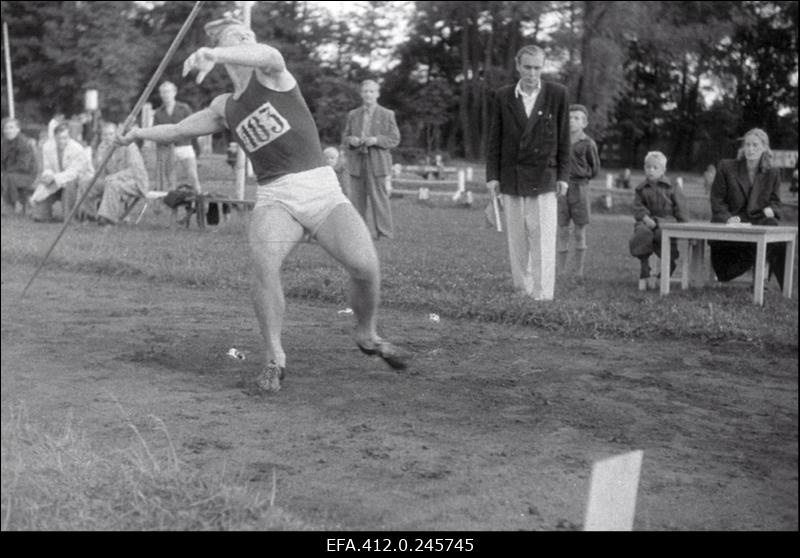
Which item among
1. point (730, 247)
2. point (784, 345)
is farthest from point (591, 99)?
point (784, 345)

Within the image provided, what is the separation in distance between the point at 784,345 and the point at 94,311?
15.7ft

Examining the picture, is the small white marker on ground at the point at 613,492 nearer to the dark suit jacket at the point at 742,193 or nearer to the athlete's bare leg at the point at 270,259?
the athlete's bare leg at the point at 270,259

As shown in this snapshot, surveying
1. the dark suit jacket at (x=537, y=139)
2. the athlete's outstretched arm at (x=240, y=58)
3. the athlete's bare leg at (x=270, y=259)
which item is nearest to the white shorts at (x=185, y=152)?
the dark suit jacket at (x=537, y=139)

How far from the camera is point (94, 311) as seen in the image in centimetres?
807

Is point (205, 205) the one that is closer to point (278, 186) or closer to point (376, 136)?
point (376, 136)

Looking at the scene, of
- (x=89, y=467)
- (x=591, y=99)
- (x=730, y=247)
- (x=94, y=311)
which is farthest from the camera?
(x=591, y=99)

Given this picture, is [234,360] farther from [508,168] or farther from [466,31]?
[466,31]

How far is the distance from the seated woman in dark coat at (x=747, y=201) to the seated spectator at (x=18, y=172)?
1064 centimetres

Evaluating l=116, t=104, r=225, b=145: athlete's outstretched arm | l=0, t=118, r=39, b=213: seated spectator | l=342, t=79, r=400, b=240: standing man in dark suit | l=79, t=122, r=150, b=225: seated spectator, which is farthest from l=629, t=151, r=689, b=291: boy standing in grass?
l=0, t=118, r=39, b=213: seated spectator

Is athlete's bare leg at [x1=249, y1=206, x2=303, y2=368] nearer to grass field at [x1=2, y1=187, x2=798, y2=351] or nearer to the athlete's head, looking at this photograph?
the athlete's head

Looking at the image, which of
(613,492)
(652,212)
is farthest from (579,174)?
(613,492)

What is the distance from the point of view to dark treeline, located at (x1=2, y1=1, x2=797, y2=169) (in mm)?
A: 8242

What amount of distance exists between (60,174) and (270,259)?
10.8 metres

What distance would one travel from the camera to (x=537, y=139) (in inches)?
348
